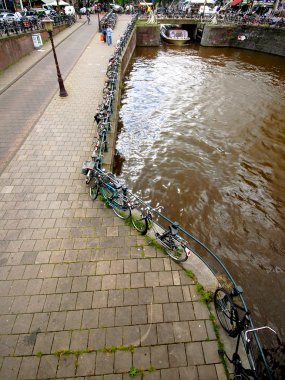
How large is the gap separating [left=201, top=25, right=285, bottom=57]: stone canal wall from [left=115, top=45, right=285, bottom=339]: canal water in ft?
33.8

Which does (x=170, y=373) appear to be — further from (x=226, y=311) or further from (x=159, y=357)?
(x=226, y=311)

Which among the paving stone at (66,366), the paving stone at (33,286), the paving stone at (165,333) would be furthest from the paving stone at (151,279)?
the paving stone at (33,286)

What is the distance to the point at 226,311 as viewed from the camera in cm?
413

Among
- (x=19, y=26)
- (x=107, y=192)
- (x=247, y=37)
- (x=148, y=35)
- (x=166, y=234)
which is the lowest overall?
(x=148, y=35)

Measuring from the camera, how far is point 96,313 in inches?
172

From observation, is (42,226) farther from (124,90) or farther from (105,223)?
(124,90)

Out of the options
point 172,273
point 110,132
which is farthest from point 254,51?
point 172,273

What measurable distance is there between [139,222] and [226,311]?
2.64m

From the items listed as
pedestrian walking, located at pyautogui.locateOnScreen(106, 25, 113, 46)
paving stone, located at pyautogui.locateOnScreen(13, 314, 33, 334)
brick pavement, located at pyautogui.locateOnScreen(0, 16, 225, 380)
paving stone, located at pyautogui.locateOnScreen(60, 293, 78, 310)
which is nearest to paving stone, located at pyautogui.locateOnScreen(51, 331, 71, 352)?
brick pavement, located at pyautogui.locateOnScreen(0, 16, 225, 380)

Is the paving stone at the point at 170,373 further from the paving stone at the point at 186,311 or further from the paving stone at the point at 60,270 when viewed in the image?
the paving stone at the point at 60,270

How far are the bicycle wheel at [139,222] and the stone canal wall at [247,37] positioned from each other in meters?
29.4

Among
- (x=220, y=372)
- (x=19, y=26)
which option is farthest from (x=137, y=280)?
(x=19, y=26)

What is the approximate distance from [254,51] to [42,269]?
3334cm

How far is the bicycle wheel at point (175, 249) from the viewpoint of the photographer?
200 inches
